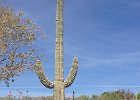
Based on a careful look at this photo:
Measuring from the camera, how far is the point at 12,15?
31.0 m

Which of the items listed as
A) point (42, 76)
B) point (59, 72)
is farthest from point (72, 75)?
point (42, 76)

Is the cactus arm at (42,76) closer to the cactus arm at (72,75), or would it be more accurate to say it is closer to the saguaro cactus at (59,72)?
the saguaro cactus at (59,72)

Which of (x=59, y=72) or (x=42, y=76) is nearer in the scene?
(x=42, y=76)

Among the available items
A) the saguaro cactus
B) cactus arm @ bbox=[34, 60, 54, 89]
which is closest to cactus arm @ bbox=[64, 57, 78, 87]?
the saguaro cactus

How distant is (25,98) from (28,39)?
1434cm

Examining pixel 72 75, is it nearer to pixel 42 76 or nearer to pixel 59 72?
pixel 59 72

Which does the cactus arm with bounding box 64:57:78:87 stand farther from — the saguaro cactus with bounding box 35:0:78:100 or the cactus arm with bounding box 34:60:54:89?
the cactus arm with bounding box 34:60:54:89

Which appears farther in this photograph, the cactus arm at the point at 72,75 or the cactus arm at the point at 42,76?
the cactus arm at the point at 72,75

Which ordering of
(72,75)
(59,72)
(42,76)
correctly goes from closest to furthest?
(42,76)
(59,72)
(72,75)

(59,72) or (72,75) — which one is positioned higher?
(59,72)

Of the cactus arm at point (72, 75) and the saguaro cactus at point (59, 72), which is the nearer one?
the saguaro cactus at point (59, 72)

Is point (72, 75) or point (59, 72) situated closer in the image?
point (59, 72)

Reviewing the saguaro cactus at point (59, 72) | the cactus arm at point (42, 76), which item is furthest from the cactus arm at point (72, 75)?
the cactus arm at point (42, 76)

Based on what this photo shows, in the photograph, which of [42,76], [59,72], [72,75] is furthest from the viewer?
[72,75]
